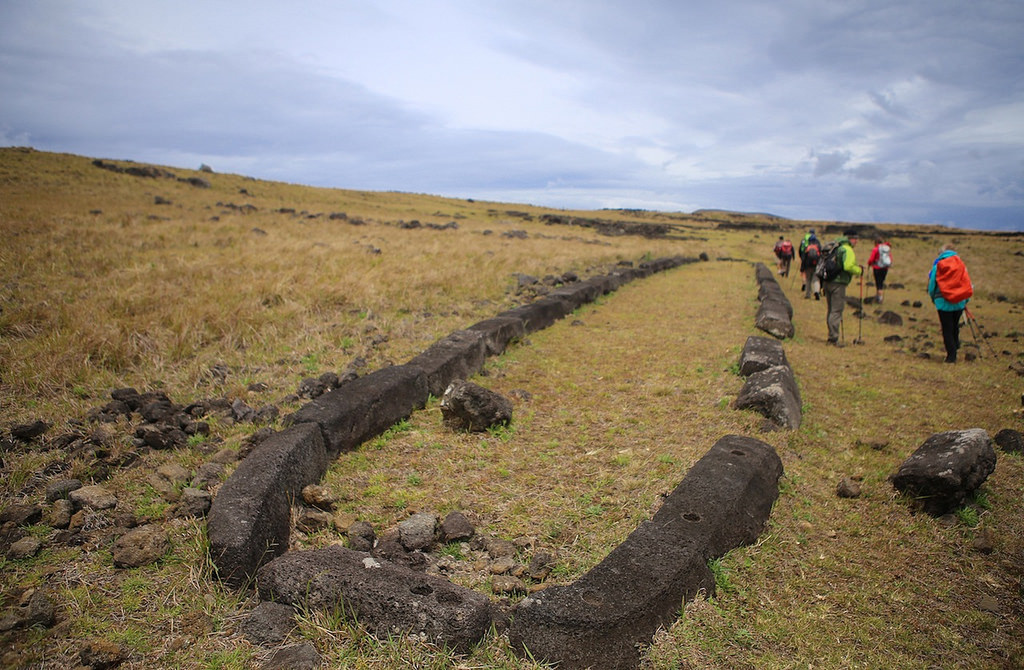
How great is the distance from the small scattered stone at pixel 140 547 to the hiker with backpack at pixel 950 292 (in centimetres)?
971

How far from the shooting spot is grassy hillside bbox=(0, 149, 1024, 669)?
2.58 meters

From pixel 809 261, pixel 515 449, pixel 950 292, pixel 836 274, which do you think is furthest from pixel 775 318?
pixel 515 449

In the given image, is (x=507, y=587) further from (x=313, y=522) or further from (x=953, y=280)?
(x=953, y=280)

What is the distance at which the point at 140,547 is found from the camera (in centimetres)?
300

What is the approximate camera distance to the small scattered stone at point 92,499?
331 centimetres

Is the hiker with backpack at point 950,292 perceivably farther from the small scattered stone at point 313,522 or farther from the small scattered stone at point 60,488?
the small scattered stone at point 60,488

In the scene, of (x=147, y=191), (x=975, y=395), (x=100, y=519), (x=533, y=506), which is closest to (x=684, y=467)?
(x=533, y=506)

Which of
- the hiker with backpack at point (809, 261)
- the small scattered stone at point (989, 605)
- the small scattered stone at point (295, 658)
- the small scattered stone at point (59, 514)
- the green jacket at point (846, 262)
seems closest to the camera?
the small scattered stone at point (295, 658)

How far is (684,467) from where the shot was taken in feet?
13.6

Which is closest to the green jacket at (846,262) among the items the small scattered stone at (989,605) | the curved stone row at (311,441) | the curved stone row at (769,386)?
the curved stone row at (769,386)

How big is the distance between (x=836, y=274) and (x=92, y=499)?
9.85 meters

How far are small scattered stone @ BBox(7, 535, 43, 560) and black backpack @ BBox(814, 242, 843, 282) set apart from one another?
10067 millimetres

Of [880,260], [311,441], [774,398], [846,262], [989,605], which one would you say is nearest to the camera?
[989,605]

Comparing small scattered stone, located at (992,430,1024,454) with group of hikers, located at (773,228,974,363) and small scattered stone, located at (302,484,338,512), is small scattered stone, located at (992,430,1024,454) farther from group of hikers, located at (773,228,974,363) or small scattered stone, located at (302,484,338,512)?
small scattered stone, located at (302,484,338,512)
